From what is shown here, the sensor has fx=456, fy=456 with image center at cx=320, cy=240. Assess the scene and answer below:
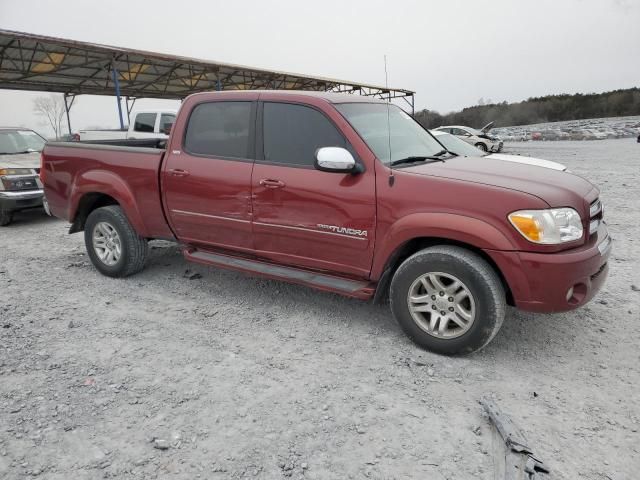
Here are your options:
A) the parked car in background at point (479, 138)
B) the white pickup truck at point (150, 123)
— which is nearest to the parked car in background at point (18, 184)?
the white pickup truck at point (150, 123)

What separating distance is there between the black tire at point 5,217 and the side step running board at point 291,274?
5.16m

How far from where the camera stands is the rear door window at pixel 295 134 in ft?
11.8

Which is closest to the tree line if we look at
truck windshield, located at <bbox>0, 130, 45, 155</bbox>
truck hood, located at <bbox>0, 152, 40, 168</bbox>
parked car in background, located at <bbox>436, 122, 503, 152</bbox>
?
parked car in background, located at <bbox>436, 122, 503, 152</bbox>

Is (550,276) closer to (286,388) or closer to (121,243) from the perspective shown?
(286,388)

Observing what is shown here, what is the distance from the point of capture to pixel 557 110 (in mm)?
57344

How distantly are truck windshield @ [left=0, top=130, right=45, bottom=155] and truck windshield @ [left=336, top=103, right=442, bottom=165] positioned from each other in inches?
301

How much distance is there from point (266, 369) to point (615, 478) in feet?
6.64

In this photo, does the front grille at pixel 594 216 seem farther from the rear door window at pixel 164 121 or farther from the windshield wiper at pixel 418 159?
the rear door window at pixel 164 121

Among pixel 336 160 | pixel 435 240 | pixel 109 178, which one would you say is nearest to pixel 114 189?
pixel 109 178

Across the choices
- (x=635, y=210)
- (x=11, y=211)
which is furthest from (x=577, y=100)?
(x=11, y=211)

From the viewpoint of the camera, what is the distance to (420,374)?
3053 mm

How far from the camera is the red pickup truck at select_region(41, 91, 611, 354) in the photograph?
116 inches

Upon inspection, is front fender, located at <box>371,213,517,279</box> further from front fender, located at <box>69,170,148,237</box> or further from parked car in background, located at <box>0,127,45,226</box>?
parked car in background, located at <box>0,127,45,226</box>

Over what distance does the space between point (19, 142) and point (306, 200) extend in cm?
804
